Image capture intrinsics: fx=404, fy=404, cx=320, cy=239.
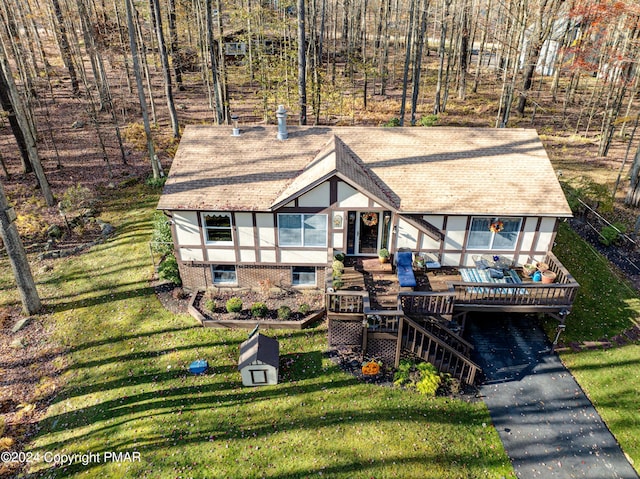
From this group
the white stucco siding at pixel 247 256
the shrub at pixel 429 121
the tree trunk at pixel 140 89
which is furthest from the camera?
the shrub at pixel 429 121

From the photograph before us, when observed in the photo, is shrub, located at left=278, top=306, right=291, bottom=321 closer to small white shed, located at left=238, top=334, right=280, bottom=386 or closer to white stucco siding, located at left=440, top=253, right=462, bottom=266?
small white shed, located at left=238, top=334, right=280, bottom=386

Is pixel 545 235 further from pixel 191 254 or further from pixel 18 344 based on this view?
pixel 18 344

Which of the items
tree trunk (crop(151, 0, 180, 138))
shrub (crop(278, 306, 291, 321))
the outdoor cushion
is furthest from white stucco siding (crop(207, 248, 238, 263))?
tree trunk (crop(151, 0, 180, 138))

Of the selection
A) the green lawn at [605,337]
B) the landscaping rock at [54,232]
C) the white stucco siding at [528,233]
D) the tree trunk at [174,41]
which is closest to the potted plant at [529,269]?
the white stucco siding at [528,233]

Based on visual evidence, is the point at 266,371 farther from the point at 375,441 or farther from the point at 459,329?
the point at 459,329

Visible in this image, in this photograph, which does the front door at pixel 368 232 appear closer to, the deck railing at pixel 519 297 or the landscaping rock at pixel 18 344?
the deck railing at pixel 519 297
